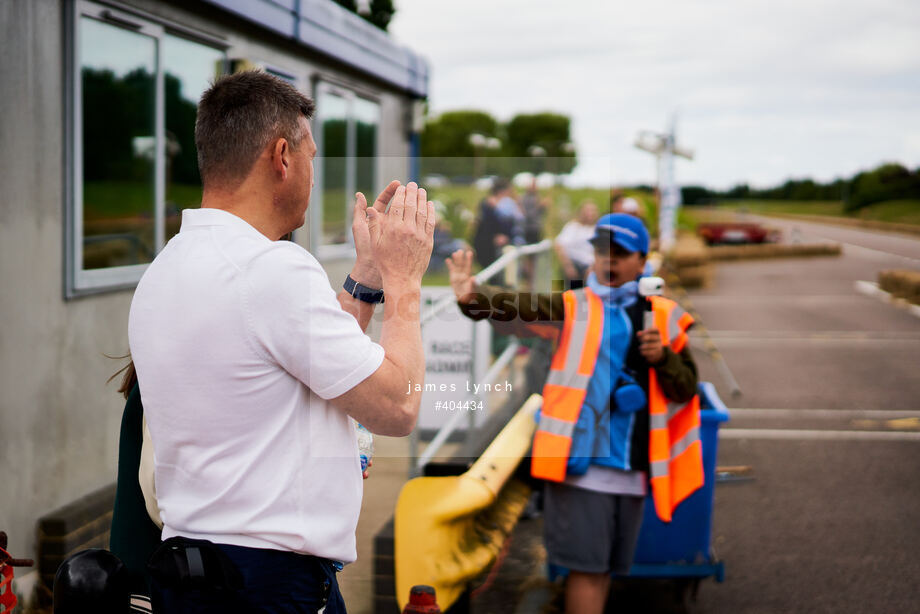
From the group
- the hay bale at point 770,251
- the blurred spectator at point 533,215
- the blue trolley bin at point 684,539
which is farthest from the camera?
the hay bale at point 770,251

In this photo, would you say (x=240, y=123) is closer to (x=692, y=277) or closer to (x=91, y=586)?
(x=91, y=586)

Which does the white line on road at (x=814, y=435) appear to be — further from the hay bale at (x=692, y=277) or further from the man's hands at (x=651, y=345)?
the hay bale at (x=692, y=277)

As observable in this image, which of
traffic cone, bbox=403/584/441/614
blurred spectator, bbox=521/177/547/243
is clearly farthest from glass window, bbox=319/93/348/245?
traffic cone, bbox=403/584/441/614

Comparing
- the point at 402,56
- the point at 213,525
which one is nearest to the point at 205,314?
the point at 213,525

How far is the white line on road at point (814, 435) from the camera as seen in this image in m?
8.63

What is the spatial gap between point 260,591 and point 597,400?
2.35 metres

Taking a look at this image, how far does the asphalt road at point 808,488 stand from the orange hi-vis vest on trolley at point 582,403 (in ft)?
3.85

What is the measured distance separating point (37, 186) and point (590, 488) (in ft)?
9.56

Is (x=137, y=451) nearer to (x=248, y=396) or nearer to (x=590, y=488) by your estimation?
(x=248, y=396)

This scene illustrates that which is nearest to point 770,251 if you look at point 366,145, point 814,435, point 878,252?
point 878,252

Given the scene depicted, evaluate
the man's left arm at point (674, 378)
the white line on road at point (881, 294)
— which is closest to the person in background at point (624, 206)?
the man's left arm at point (674, 378)

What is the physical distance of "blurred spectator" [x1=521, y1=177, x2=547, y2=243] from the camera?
38.4ft

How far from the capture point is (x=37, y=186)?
456 cm

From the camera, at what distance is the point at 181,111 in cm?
631
